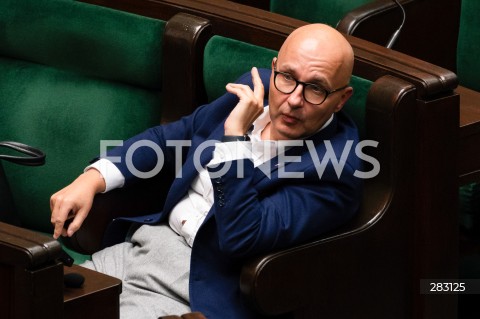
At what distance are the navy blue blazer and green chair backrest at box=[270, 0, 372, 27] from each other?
88cm

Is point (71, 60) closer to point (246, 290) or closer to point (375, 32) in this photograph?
point (375, 32)

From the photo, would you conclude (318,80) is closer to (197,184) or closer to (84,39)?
(197,184)

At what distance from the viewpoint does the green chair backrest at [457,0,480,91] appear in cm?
276

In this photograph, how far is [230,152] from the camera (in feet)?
6.53

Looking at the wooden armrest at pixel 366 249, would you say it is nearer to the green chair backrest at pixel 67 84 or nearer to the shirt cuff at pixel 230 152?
the shirt cuff at pixel 230 152

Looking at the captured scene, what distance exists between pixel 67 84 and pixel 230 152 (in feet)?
2.52

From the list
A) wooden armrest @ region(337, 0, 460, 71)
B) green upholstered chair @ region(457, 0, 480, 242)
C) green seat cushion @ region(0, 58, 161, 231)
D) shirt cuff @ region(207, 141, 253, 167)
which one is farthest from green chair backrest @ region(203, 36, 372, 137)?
green upholstered chair @ region(457, 0, 480, 242)

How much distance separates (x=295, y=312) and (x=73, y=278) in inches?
16.1

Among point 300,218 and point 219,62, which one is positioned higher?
point 219,62

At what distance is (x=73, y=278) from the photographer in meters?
1.83

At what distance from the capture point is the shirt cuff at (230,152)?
197 cm

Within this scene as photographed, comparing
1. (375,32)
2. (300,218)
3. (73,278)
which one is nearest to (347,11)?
(375,32)

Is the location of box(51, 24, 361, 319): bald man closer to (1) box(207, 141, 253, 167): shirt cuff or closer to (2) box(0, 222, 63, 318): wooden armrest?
(1) box(207, 141, 253, 167): shirt cuff

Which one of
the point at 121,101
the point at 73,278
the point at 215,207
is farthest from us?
the point at 121,101
